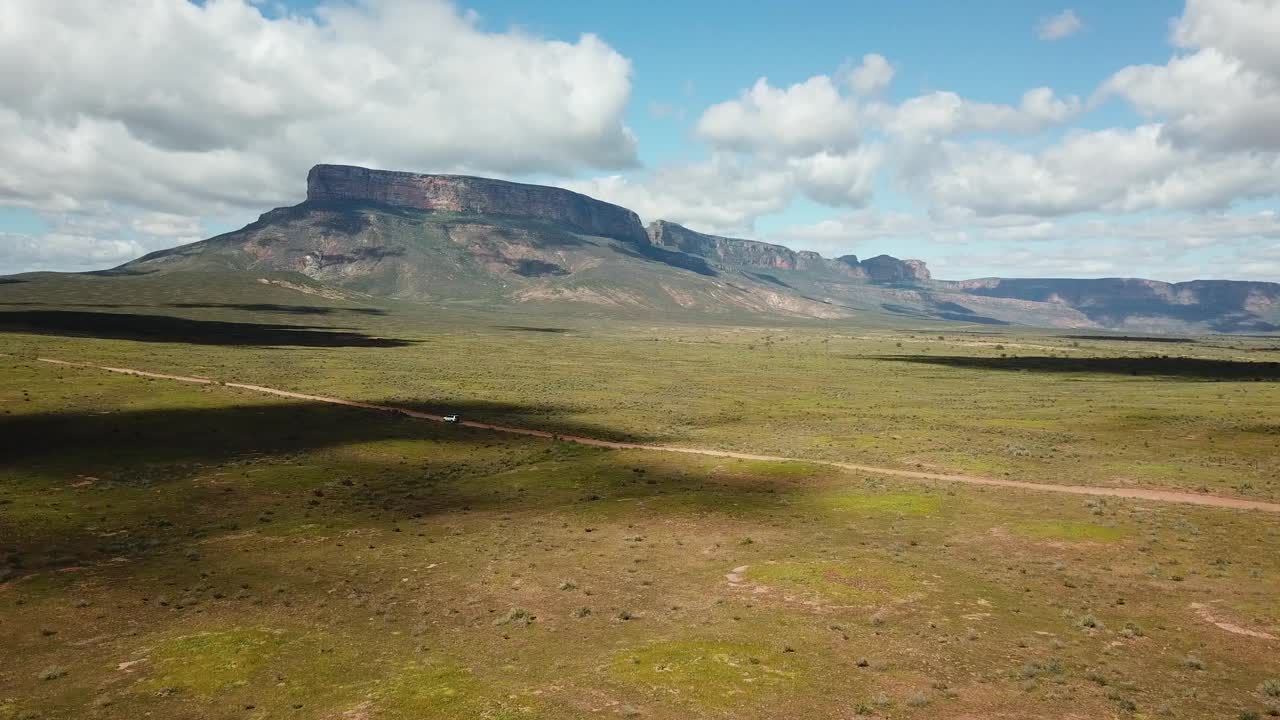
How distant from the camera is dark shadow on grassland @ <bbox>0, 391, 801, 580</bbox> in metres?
46.2

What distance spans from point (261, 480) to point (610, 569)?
36.1 metres

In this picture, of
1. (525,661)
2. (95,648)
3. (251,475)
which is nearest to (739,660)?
(525,661)

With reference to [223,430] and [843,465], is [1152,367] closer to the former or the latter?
[843,465]

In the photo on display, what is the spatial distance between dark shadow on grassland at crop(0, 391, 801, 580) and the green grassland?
0.39 meters

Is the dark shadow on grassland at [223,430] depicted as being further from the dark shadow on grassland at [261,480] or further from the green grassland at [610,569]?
the green grassland at [610,569]

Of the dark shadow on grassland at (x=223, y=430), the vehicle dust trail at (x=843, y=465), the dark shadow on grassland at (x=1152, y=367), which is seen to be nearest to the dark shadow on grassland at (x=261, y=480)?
the dark shadow on grassland at (x=223, y=430)

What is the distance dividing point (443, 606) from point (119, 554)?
2173 cm

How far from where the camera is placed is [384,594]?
36.4 meters

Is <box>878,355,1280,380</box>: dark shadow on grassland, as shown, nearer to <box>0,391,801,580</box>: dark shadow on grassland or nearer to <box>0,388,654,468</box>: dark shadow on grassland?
<box>0,388,654,468</box>: dark shadow on grassland

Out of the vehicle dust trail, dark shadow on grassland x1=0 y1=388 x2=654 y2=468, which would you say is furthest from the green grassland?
the vehicle dust trail

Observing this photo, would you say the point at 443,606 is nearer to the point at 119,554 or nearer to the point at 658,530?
the point at 658,530

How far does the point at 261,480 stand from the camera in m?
60.6

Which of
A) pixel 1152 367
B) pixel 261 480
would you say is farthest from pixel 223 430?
pixel 1152 367

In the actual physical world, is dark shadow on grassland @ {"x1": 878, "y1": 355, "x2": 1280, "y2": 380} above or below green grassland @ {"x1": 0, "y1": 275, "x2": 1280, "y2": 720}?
above
